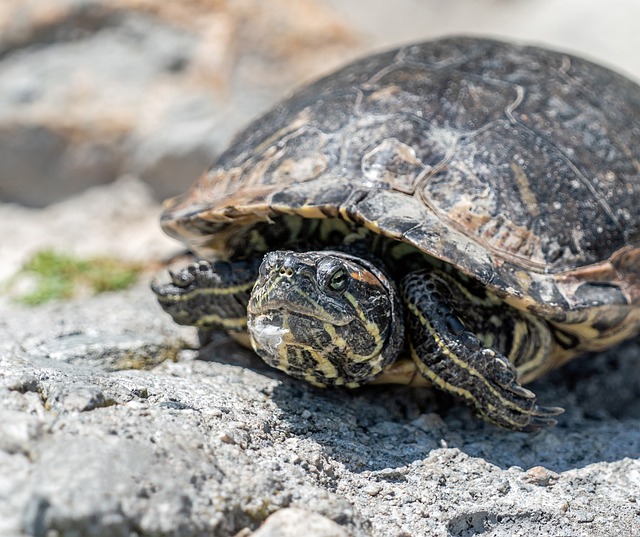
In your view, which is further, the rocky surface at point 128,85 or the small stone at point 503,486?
the rocky surface at point 128,85

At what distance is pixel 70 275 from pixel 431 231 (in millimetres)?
3501

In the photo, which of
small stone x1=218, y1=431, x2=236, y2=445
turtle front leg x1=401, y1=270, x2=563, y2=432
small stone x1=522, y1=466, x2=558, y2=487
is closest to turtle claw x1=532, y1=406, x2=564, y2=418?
turtle front leg x1=401, y1=270, x2=563, y2=432

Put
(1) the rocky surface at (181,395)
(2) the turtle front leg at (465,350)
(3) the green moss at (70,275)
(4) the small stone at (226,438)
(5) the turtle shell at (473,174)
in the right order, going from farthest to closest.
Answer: (3) the green moss at (70,275), (5) the turtle shell at (473,174), (2) the turtle front leg at (465,350), (4) the small stone at (226,438), (1) the rocky surface at (181,395)

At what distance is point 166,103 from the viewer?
726 centimetres

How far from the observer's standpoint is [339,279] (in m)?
3.28

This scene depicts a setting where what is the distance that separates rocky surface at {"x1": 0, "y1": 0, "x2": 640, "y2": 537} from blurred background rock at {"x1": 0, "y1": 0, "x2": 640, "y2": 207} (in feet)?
0.06

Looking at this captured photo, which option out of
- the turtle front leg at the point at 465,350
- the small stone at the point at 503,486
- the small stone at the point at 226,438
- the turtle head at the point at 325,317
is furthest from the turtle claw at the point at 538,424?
the small stone at the point at 226,438

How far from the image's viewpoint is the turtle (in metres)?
3.48

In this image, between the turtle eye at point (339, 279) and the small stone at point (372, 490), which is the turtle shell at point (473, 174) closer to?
the turtle eye at point (339, 279)

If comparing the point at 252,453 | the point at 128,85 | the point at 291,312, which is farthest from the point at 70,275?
the point at 252,453

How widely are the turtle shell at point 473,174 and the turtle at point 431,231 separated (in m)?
0.01

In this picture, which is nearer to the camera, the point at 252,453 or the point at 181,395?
the point at 252,453

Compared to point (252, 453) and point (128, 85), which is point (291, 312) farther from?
point (128, 85)

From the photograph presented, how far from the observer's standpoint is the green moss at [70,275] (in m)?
5.69
